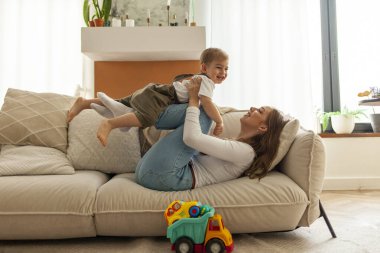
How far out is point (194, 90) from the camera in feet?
5.76

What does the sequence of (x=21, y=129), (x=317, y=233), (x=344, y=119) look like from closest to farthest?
(x=317, y=233) < (x=21, y=129) < (x=344, y=119)

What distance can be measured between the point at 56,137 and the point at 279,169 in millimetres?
1288

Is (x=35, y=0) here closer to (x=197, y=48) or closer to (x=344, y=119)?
(x=197, y=48)

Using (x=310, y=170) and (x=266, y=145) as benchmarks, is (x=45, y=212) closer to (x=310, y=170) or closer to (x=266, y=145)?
(x=266, y=145)

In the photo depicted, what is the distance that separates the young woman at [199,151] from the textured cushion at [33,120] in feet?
2.20

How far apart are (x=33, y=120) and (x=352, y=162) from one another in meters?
2.74

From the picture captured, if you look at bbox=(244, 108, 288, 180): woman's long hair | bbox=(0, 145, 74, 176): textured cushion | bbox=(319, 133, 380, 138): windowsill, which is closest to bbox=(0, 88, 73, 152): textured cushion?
bbox=(0, 145, 74, 176): textured cushion

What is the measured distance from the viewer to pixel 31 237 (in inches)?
61.7

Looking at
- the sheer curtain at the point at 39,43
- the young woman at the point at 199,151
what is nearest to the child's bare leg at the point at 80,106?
the young woman at the point at 199,151

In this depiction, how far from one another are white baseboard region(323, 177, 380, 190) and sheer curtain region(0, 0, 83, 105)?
2554 millimetres

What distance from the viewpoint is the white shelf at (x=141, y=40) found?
2.80 m

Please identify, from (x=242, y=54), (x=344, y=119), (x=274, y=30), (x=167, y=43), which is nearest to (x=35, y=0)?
(x=167, y=43)

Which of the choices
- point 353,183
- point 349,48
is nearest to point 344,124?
point 353,183

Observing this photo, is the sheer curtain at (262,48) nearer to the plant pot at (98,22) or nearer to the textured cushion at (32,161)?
the plant pot at (98,22)
